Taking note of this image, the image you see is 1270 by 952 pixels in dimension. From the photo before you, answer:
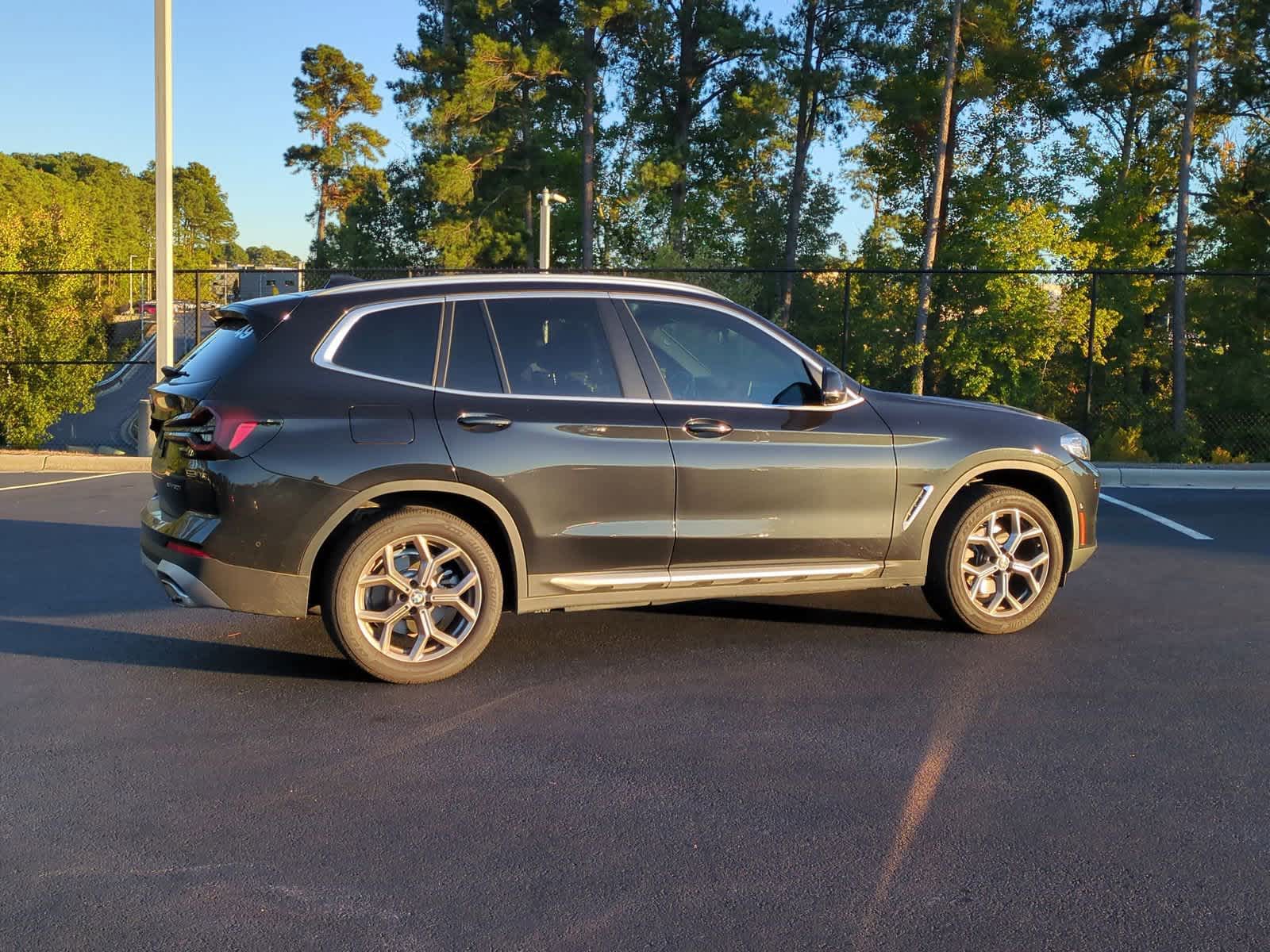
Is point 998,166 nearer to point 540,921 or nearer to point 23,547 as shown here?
point 23,547

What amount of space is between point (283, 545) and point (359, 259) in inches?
1813

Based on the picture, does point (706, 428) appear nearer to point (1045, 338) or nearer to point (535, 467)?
point (535, 467)

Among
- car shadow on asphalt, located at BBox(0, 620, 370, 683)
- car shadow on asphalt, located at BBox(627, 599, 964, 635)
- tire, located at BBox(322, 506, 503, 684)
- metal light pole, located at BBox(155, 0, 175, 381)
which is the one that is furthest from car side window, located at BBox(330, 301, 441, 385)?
metal light pole, located at BBox(155, 0, 175, 381)

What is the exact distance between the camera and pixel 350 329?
554 cm

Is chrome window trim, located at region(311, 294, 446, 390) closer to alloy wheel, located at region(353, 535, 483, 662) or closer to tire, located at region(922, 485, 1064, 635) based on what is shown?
alloy wheel, located at region(353, 535, 483, 662)

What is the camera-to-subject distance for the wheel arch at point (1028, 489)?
6359 mm

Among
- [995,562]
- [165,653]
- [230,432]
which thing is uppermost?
[230,432]

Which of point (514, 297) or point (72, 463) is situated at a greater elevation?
point (514, 297)

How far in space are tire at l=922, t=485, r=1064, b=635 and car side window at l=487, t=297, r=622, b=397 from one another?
2004mm

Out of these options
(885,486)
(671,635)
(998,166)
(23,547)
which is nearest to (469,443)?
(671,635)

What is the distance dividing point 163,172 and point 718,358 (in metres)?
11.1

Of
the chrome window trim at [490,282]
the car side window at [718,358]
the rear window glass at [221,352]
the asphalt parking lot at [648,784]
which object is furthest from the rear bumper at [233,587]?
the car side window at [718,358]

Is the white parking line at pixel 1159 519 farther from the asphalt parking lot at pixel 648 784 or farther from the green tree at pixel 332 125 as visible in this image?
the green tree at pixel 332 125

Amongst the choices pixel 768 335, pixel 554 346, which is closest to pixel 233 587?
pixel 554 346
